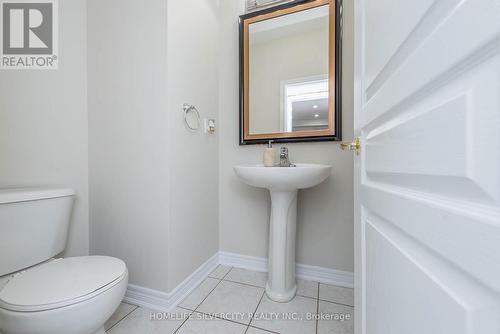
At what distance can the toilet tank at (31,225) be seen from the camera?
0.89 m

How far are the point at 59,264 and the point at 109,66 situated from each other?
1117mm

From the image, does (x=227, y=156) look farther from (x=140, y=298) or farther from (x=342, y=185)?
(x=140, y=298)

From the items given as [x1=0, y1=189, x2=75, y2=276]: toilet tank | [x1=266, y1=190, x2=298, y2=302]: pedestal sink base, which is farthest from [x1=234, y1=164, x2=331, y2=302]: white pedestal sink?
[x1=0, y1=189, x2=75, y2=276]: toilet tank

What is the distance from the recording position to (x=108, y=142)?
1282mm

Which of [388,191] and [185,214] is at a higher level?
[388,191]

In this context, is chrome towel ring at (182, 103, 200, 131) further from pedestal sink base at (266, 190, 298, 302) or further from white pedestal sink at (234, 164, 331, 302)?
pedestal sink base at (266, 190, 298, 302)

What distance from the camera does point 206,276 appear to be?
1.51 m

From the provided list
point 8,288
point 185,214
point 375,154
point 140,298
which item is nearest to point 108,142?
point 185,214

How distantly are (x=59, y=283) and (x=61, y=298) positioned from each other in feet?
0.37

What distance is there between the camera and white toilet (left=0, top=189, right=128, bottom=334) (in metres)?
0.67

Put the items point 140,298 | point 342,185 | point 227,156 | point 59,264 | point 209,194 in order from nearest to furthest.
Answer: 1. point 59,264
2. point 140,298
3. point 342,185
4. point 209,194
5. point 227,156

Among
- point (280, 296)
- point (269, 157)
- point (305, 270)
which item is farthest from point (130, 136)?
point (305, 270)

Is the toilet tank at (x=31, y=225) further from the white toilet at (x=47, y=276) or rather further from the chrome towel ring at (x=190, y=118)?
the chrome towel ring at (x=190, y=118)

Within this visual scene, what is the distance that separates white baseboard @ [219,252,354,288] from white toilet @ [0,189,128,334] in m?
0.91
